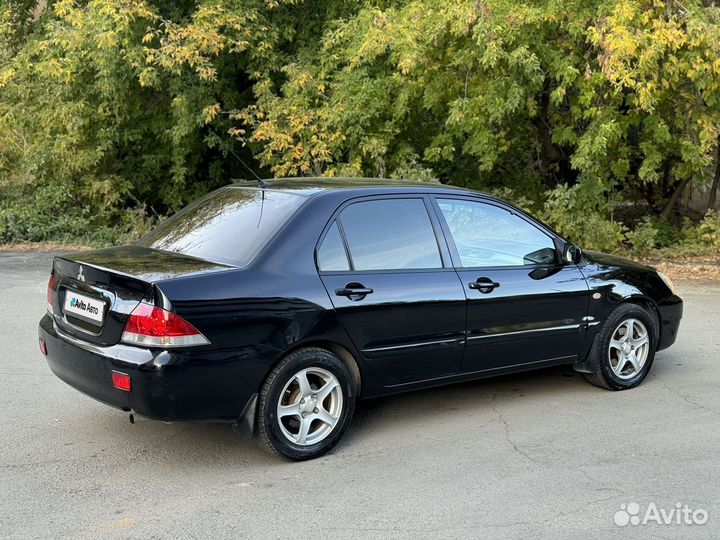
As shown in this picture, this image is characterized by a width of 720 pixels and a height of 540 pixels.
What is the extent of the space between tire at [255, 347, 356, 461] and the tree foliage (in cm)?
800

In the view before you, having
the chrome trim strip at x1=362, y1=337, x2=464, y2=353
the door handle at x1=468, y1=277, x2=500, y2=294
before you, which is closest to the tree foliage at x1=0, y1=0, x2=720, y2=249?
the door handle at x1=468, y1=277, x2=500, y2=294

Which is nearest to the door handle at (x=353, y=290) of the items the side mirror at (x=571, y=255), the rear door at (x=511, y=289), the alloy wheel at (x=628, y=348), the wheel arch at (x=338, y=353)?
the wheel arch at (x=338, y=353)

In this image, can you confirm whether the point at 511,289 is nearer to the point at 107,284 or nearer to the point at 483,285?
the point at 483,285

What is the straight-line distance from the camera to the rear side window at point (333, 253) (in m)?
5.09

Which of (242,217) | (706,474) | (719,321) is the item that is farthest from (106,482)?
(719,321)

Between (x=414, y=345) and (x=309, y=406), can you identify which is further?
(x=414, y=345)

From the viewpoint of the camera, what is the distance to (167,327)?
4.48m

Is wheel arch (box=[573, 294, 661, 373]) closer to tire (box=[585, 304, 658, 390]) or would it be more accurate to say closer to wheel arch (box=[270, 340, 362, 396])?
tire (box=[585, 304, 658, 390])

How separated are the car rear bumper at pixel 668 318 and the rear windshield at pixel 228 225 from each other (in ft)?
10.3

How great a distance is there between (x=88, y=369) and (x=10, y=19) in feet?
49.0

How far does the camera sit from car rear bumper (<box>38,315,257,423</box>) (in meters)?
4.48

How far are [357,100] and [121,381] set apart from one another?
10578 millimetres

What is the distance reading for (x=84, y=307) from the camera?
492 cm

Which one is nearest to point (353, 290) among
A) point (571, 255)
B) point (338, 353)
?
point (338, 353)
